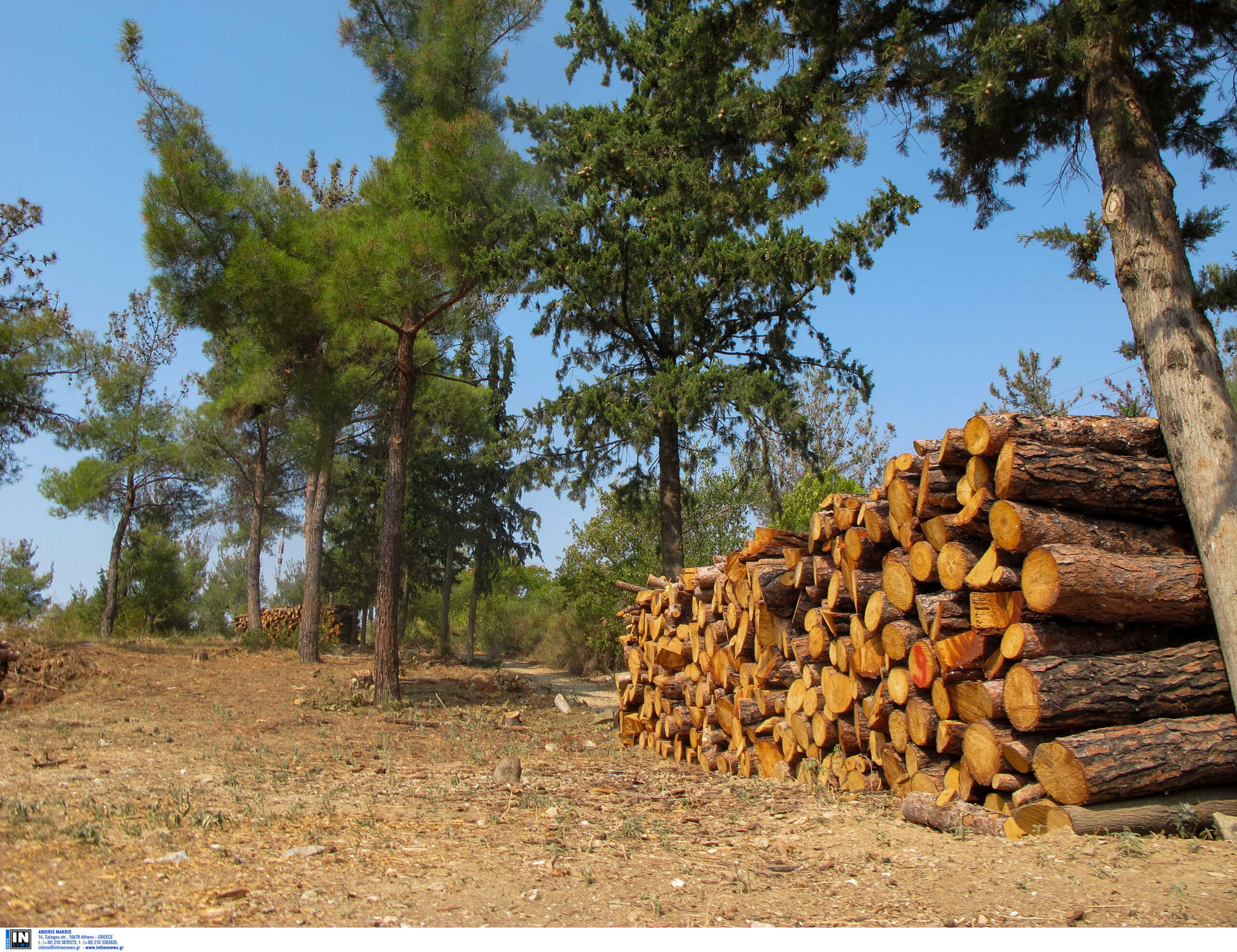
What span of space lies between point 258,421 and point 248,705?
959 centimetres

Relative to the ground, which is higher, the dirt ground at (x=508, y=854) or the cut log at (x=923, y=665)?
the cut log at (x=923, y=665)

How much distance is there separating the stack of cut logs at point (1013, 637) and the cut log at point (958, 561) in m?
0.01

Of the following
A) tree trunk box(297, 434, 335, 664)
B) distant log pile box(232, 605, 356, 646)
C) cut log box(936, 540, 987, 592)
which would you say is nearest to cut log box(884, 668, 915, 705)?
cut log box(936, 540, 987, 592)

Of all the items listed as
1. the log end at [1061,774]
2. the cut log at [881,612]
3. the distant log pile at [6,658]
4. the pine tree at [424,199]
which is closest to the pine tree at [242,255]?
the pine tree at [424,199]

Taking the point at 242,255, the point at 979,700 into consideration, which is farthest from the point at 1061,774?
the point at 242,255

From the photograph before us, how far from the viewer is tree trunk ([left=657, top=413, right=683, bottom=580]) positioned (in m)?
14.2

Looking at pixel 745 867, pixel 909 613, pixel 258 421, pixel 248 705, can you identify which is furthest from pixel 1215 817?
pixel 258 421

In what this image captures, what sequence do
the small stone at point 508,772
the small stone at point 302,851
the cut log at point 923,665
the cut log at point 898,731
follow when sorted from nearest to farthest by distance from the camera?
the small stone at point 302,851 < the cut log at point 923,665 < the cut log at point 898,731 < the small stone at point 508,772

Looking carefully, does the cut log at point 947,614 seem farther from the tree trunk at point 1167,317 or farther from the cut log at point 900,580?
the tree trunk at point 1167,317

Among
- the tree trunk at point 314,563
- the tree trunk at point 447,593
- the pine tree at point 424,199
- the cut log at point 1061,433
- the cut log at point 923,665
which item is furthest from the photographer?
the tree trunk at point 447,593

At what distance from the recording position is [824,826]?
4.54m

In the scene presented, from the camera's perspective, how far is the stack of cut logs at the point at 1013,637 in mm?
4023

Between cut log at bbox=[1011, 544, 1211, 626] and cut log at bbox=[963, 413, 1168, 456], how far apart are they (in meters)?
0.66

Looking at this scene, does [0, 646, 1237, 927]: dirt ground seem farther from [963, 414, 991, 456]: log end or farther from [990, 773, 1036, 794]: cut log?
[963, 414, 991, 456]: log end
